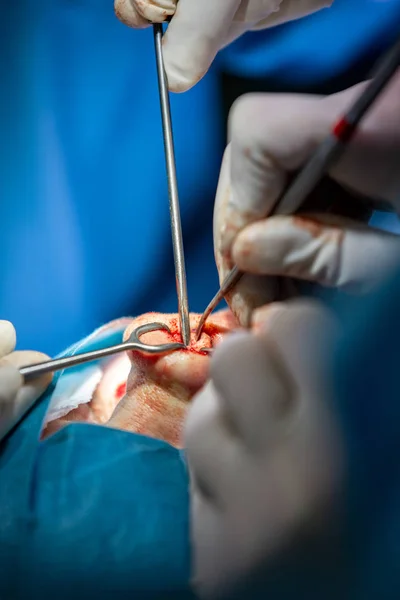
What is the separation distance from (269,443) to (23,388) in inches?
19.1

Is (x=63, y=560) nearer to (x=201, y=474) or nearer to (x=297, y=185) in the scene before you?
(x=201, y=474)

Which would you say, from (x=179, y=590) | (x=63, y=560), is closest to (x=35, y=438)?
(x=63, y=560)

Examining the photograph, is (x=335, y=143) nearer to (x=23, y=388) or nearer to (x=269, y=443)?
(x=269, y=443)

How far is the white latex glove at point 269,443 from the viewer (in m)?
0.53

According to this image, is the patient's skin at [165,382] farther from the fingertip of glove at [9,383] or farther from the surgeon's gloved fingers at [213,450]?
the surgeon's gloved fingers at [213,450]

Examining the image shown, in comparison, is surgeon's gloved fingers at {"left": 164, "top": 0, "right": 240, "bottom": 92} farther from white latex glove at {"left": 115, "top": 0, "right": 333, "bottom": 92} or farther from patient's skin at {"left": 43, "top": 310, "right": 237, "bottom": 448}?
patient's skin at {"left": 43, "top": 310, "right": 237, "bottom": 448}

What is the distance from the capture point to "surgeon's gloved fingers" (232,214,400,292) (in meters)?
0.66

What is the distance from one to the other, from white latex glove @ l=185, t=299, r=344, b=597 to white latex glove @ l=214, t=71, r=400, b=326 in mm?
110

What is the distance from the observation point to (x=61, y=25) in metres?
1.50

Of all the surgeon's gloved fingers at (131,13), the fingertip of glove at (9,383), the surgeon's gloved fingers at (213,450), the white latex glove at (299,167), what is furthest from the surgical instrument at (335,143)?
the surgeon's gloved fingers at (131,13)

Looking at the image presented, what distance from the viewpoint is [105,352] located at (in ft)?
2.96

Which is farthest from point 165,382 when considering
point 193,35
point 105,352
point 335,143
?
point 193,35

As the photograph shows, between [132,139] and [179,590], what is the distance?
4.31 feet

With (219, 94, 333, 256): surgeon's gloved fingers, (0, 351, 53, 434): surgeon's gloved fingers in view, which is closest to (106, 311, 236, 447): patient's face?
(0, 351, 53, 434): surgeon's gloved fingers
